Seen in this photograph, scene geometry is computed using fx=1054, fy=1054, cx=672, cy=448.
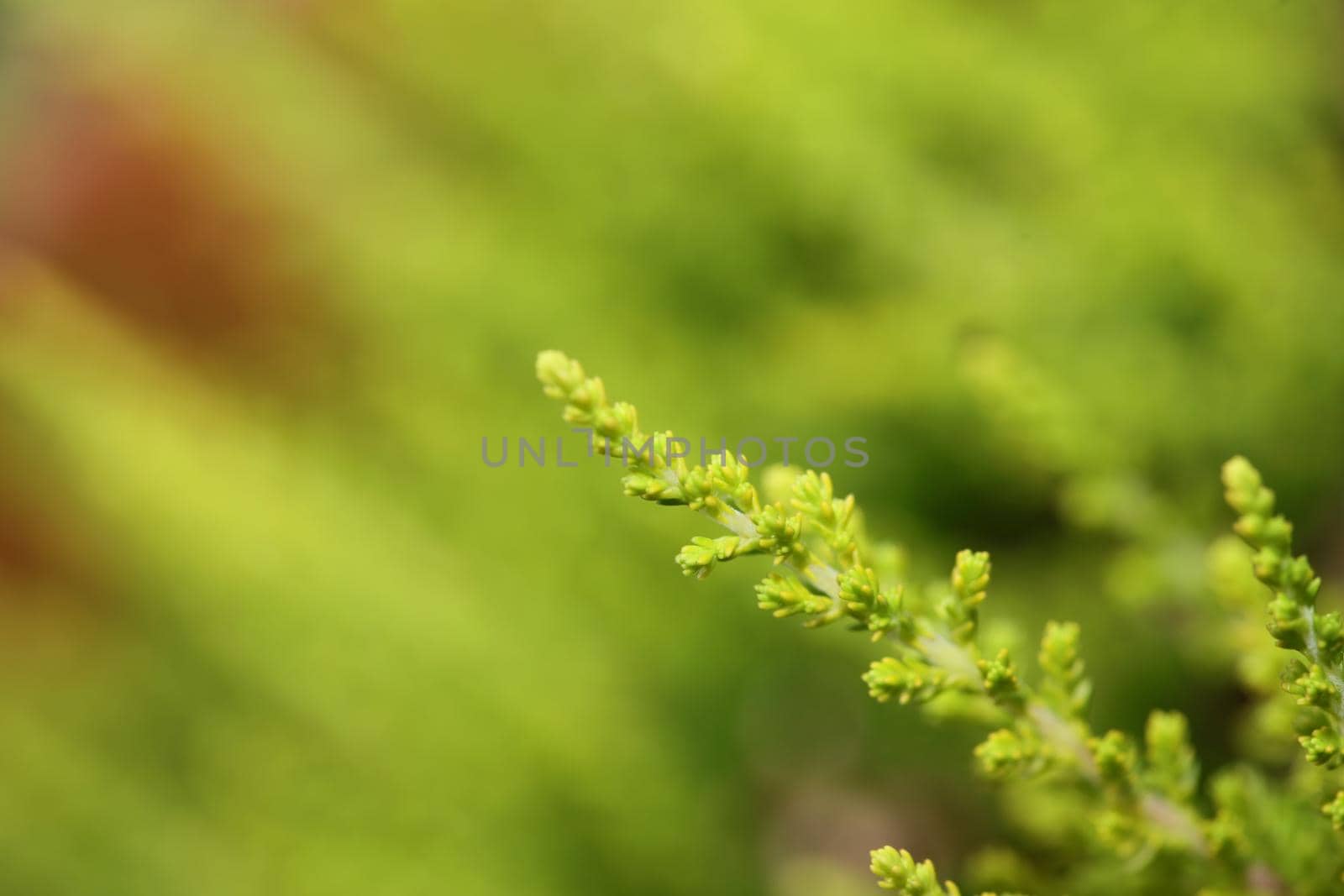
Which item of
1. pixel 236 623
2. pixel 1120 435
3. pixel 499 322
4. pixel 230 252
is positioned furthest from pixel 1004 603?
pixel 230 252

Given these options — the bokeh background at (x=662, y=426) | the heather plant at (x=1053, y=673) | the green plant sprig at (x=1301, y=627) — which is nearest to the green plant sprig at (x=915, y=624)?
the heather plant at (x=1053, y=673)

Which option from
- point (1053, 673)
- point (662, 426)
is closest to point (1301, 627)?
point (1053, 673)

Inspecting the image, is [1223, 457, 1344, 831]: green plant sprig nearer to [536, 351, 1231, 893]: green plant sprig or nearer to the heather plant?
the heather plant

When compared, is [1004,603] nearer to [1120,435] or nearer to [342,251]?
[1120,435]

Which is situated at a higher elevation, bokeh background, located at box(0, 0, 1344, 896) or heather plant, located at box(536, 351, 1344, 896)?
bokeh background, located at box(0, 0, 1344, 896)

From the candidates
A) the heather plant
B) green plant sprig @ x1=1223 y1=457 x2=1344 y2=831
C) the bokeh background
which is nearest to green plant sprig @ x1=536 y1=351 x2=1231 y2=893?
the heather plant

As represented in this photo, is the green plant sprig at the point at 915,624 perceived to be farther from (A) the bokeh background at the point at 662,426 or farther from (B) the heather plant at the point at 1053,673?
(A) the bokeh background at the point at 662,426
